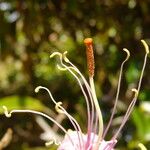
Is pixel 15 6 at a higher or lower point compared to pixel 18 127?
higher

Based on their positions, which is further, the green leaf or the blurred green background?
the blurred green background

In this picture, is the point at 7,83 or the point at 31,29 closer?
the point at 31,29

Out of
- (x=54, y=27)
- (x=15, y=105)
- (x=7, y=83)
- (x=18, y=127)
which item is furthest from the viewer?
(x=7, y=83)

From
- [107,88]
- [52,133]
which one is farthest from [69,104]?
[52,133]

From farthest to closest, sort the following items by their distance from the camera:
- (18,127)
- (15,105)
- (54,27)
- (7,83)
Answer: (7,83), (54,27), (18,127), (15,105)

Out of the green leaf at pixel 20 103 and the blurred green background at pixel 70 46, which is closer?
the green leaf at pixel 20 103

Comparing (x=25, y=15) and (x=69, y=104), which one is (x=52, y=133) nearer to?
(x=69, y=104)

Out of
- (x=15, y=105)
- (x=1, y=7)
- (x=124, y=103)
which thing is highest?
(x=1, y=7)

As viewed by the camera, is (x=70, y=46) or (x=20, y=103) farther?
(x=70, y=46)
